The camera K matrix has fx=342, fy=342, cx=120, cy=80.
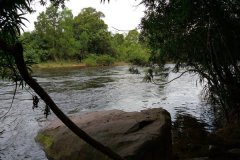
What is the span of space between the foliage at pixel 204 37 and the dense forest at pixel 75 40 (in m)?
45.0

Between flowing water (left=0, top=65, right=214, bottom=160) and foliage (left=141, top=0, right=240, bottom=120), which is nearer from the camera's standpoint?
foliage (left=141, top=0, right=240, bottom=120)

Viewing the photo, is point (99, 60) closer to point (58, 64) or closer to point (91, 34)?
point (58, 64)

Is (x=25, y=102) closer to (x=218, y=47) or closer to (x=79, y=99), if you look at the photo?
(x=79, y=99)

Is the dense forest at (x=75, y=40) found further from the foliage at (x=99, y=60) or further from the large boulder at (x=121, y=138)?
the large boulder at (x=121, y=138)

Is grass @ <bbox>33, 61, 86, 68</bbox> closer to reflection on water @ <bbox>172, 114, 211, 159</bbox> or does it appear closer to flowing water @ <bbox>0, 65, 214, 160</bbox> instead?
flowing water @ <bbox>0, 65, 214, 160</bbox>

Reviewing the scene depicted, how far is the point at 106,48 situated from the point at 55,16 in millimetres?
11221

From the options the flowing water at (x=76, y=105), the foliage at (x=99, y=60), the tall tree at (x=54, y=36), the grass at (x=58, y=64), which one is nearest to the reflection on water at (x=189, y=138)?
the flowing water at (x=76, y=105)

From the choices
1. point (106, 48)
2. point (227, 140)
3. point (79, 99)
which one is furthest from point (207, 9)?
point (106, 48)

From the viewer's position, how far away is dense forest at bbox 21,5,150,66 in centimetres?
5838

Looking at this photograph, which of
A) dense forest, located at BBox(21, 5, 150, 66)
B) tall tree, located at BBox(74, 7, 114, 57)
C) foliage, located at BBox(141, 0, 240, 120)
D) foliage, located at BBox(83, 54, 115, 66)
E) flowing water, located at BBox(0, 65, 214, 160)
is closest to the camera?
foliage, located at BBox(141, 0, 240, 120)

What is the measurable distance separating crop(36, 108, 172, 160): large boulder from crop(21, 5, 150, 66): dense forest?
46.1m

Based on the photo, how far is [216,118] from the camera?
10891 mm

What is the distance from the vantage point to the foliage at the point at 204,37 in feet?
20.4

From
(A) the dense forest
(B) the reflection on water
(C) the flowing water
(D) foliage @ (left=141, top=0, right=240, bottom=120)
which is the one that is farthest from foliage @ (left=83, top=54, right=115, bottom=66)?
(D) foliage @ (left=141, top=0, right=240, bottom=120)
